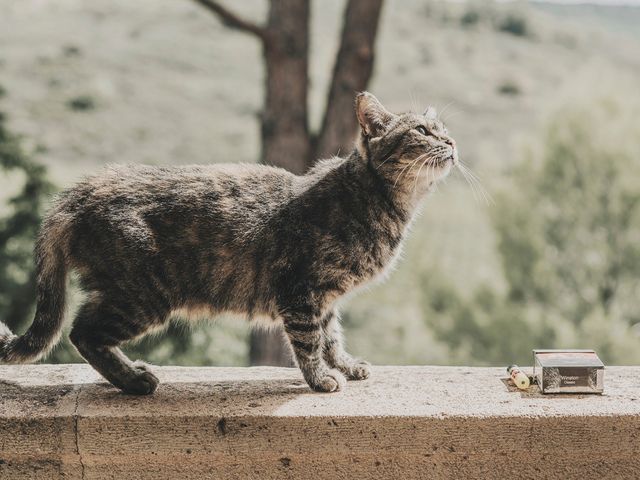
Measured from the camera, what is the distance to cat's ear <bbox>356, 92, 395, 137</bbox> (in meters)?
2.70

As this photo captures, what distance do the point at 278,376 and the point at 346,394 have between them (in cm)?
35

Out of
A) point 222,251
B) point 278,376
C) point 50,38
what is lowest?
point 50,38

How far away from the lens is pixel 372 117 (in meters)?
2.75

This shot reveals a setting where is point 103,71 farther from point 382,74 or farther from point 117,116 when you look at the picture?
point 382,74

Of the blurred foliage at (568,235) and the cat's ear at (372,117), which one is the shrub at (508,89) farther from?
the cat's ear at (372,117)

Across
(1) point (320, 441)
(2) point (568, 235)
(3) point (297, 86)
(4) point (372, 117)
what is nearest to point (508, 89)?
(2) point (568, 235)

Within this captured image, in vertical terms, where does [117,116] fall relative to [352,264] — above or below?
below

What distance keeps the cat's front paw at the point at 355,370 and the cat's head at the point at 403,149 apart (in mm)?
642

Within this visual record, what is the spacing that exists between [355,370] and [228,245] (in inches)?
24.7

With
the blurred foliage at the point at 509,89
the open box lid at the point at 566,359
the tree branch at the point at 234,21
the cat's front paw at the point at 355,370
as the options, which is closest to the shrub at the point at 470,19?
the blurred foliage at the point at 509,89

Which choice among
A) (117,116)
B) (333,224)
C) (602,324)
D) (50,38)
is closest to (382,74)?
(117,116)

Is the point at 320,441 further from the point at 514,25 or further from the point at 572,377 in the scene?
the point at 514,25

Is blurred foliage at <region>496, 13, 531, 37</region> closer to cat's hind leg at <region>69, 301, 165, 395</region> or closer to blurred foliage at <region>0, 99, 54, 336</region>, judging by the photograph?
blurred foliage at <region>0, 99, 54, 336</region>

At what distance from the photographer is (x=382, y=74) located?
72.1 ft
